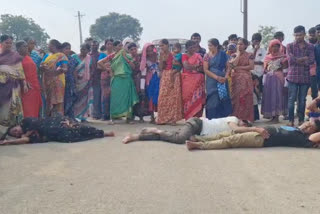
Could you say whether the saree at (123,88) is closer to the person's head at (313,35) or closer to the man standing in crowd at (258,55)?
the man standing in crowd at (258,55)

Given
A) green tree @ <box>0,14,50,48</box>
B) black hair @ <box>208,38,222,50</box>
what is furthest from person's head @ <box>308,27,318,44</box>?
green tree @ <box>0,14,50,48</box>

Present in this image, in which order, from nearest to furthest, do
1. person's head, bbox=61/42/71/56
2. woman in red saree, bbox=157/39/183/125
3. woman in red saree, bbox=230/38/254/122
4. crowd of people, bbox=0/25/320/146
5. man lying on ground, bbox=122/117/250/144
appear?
man lying on ground, bbox=122/117/250/144, crowd of people, bbox=0/25/320/146, woman in red saree, bbox=230/38/254/122, woman in red saree, bbox=157/39/183/125, person's head, bbox=61/42/71/56

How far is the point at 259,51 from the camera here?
8875 mm

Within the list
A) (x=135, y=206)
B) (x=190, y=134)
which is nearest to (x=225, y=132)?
(x=190, y=134)

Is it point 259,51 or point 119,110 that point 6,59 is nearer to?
point 119,110

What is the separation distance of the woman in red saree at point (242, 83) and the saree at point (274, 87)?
54cm

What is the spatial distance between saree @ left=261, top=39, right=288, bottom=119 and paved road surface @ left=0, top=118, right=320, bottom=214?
2.96 m

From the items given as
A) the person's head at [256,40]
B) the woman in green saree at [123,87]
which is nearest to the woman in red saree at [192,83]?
the woman in green saree at [123,87]

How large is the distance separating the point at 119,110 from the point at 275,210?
5.74 meters

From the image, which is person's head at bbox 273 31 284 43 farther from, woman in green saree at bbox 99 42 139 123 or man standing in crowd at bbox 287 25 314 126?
woman in green saree at bbox 99 42 139 123

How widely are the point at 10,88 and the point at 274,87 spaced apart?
5.06 m

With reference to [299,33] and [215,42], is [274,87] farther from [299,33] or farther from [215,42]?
[215,42]

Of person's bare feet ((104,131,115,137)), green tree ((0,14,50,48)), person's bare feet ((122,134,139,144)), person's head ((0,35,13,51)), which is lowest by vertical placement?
person's bare feet ((104,131,115,137))

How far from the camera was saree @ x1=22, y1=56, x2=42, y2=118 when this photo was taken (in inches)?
307
